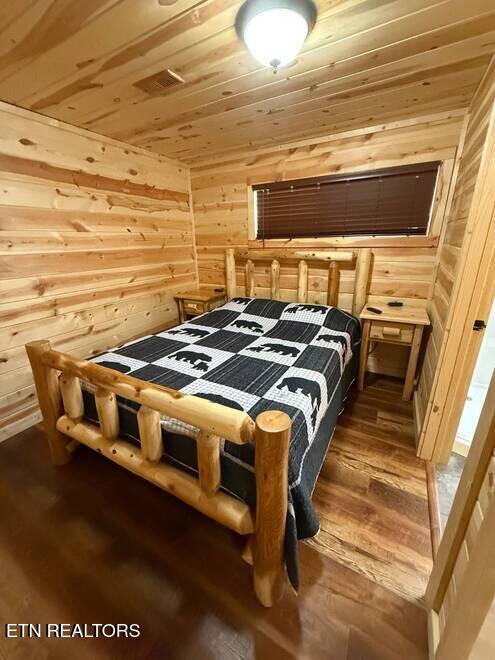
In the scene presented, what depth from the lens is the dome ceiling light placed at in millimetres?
992

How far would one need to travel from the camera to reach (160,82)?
4.80 feet

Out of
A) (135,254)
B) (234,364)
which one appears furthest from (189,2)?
(135,254)

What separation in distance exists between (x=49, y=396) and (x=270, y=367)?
1.25 meters

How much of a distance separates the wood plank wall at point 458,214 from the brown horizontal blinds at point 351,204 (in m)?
0.25

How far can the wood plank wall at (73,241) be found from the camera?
5.96 ft

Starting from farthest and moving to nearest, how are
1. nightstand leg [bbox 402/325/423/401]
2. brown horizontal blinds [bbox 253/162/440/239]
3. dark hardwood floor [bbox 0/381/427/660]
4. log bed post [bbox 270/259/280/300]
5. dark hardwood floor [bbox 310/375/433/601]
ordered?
1. log bed post [bbox 270/259/280/300]
2. brown horizontal blinds [bbox 253/162/440/239]
3. nightstand leg [bbox 402/325/423/401]
4. dark hardwood floor [bbox 310/375/433/601]
5. dark hardwood floor [bbox 0/381/427/660]

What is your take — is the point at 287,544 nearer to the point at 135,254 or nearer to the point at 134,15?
the point at 134,15

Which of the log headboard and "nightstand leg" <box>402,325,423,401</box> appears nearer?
"nightstand leg" <box>402,325,423,401</box>

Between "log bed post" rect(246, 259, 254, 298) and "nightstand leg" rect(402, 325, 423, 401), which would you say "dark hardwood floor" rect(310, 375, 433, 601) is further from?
"log bed post" rect(246, 259, 254, 298)

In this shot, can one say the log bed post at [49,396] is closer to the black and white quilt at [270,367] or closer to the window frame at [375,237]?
the black and white quilt at [270,367]

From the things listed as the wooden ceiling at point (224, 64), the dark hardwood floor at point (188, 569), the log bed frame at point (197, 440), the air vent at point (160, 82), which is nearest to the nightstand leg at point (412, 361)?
the dark hardwood floor at point (188, 569)

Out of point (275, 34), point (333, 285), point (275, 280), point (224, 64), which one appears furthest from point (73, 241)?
point (333, 285)

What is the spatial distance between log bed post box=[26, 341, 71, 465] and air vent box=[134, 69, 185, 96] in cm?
151

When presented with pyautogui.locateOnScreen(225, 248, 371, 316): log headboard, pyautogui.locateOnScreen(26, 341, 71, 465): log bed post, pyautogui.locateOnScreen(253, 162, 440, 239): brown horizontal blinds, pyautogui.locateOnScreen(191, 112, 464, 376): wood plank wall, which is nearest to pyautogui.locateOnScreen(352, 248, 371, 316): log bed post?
pyautogui.locateOnScreen(225, 248, 371, 316): log headboard
